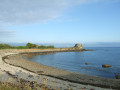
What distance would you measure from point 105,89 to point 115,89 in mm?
961

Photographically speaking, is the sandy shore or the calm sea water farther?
the calm sea water

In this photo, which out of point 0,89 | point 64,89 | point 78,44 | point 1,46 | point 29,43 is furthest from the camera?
point 78,44

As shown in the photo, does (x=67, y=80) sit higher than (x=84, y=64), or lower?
higher

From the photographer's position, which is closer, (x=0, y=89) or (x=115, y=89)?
(x=0, y=89)

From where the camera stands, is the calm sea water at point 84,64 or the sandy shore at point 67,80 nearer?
the sandy shore at point 67,80

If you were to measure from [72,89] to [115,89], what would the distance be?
3.93 m

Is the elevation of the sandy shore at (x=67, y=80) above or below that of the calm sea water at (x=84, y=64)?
above

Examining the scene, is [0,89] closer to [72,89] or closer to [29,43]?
[72,89]

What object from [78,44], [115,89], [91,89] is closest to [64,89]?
[91,89]

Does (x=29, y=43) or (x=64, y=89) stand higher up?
(x=29, y=43)

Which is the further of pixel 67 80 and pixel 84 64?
pixel 84 64

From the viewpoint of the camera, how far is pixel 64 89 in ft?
29.5

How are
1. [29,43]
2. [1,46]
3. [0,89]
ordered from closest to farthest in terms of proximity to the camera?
[0,89] → [1,46] → [29,43]

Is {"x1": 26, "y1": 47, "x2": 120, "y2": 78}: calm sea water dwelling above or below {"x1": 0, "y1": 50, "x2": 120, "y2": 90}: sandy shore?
below
